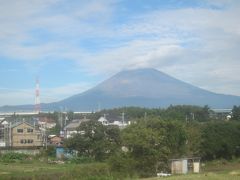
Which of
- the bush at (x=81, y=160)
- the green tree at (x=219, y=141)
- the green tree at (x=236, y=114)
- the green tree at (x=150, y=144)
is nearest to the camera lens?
the green tree at (x=150, y=144)

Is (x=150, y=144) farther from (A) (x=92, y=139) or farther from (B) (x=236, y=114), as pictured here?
(B) (x=236, y=114)

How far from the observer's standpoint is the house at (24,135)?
62.7m

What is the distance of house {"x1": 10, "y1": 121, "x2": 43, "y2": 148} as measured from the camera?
62.7 m

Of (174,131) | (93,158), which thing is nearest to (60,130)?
(93,158)

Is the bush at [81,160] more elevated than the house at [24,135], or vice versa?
the house at [24,135]

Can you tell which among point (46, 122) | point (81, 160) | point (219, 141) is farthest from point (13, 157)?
point (46, 122)

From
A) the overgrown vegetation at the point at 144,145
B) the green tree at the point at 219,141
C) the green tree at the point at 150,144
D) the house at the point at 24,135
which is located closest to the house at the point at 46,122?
the house at the point at 24,135

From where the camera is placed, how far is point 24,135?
6275cm

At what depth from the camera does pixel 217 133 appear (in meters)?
43.9

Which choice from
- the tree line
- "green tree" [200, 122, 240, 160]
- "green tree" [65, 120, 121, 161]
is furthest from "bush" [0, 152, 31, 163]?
"green tree" [200, 122, 240, 160]

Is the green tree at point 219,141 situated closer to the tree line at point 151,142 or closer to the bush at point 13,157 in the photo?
the tree line at point 151,142

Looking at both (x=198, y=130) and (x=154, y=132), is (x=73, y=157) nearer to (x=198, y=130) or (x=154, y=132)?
(x=198, y=130)

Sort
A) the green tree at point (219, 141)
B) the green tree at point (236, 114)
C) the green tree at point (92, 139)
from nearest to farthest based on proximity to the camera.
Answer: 1. the green tree at point (219, 141)
2. the green tree at point (92, 139)
3. the green tree at point (236, 114)

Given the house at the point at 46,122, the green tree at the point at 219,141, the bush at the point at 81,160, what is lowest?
the bush at the point at 81,160
